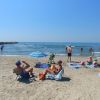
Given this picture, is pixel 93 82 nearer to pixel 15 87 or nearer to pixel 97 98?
pixel 97 98

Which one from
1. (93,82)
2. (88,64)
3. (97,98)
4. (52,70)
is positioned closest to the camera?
(97,98)

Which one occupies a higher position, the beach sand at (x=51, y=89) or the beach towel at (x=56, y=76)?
the beach towel at (x=56, y=76)

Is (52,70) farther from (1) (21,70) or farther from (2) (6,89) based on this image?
(2) (6,89)

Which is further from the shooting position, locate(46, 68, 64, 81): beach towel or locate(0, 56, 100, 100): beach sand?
locate(46, 68, 64, 81): beach towel

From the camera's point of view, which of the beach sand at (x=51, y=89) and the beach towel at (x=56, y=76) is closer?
the beach sand at (x=51, y=89)

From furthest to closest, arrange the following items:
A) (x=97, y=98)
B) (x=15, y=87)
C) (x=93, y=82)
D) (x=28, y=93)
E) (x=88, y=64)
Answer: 1. (x=88, y=64)
2. (x=93, y=82)
3. (x=15, y=87)
4. (x=28, y=93)
5. (x=97, y=98)

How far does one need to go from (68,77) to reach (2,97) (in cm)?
521

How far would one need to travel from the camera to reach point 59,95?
10594mm

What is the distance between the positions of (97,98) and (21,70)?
4739 mm

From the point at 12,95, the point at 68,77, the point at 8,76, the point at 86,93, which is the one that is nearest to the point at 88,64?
the point at 68,77

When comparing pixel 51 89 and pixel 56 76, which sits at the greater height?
pixel 56 76

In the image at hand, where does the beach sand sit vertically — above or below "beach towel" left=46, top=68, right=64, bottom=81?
below

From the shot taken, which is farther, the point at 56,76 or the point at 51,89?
the point at 56,76

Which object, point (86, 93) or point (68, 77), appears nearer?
point (86, 93)
